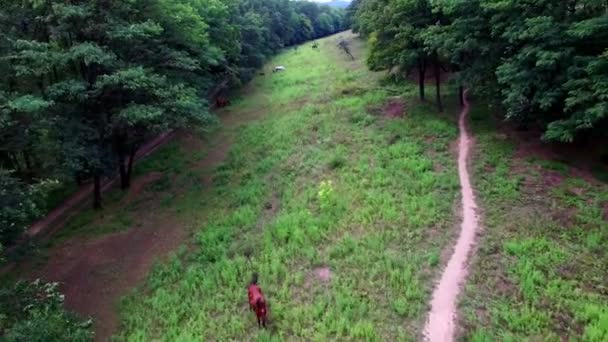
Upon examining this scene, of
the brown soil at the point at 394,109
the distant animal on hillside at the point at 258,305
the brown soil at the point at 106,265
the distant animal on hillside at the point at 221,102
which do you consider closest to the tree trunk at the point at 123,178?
the brown soil at the point at 106,265

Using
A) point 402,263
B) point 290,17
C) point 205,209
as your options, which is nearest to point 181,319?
point 402,263

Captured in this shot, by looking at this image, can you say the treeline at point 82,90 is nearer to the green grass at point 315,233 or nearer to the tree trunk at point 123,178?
the tree trunk at point 123,178

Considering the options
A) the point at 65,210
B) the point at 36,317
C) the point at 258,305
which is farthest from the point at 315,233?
the point at 65,210

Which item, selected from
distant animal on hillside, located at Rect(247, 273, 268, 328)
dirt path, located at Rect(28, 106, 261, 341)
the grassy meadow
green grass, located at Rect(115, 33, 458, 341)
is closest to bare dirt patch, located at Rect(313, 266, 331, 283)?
the grassy meadow

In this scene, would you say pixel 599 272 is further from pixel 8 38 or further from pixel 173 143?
pixel 173 143

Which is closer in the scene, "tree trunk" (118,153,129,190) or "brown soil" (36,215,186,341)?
"brown soil" (36,215,186,341)

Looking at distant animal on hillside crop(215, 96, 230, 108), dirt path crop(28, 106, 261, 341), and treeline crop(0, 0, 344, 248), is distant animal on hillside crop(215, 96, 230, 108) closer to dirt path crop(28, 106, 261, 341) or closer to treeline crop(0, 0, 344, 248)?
treeline crop(0, 0, 344, 248)

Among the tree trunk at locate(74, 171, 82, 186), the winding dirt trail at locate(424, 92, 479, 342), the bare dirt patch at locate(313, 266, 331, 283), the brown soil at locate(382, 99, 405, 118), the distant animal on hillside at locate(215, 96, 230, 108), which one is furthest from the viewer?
the distant animal on hillside at locate(215, 96, 230, 108)
